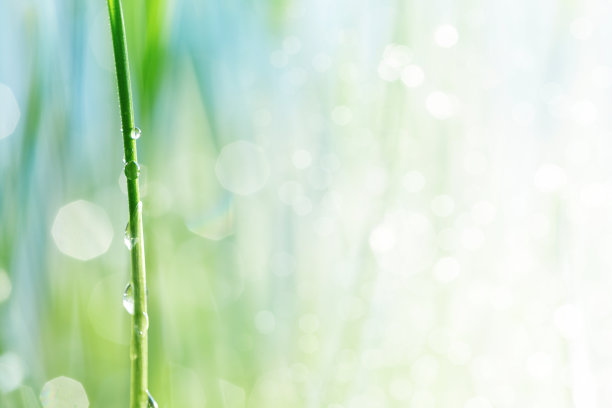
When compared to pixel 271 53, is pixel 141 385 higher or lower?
lower

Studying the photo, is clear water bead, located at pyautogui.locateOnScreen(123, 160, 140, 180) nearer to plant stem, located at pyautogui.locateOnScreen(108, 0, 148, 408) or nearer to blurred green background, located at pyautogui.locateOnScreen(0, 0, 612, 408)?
plant stem, located at pyautogui.locateOnScreen(108, 0, 148, 408)

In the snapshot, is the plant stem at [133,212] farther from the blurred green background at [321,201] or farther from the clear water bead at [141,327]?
the blurred green background at [321,201]

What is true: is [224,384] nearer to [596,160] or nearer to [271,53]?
[271,53]

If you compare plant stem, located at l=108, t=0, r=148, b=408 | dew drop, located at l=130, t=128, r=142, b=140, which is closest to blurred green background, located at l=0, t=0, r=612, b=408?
dew drop, located at l=130, t=128, r=142, b=140

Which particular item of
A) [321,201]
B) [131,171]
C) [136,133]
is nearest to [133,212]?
[131,171]

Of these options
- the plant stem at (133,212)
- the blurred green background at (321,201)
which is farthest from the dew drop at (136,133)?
the blurred green background at (321,201)

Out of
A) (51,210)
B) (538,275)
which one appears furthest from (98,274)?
(538,275)

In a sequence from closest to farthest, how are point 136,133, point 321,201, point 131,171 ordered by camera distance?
point 131,171, point 136,133, point 321,201

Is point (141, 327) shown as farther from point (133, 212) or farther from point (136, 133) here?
point (136, 133)
